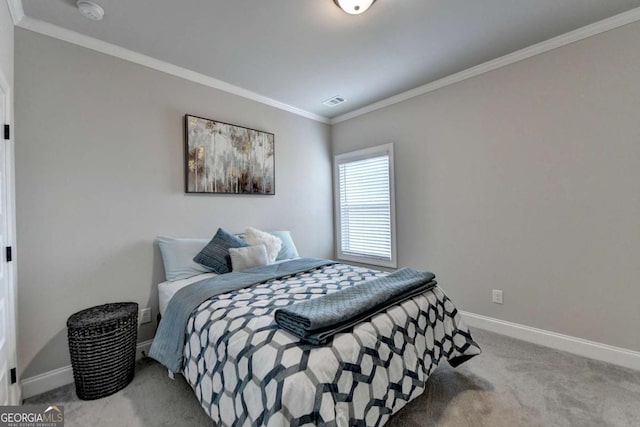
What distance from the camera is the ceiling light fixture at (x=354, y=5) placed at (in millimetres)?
1819

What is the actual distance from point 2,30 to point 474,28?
10.3 feet

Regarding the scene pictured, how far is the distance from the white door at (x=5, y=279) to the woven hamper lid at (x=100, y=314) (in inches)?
11.1

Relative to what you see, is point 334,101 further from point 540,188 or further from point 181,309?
point 181,309

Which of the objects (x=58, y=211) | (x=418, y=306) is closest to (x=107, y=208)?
(x=58, y=211)

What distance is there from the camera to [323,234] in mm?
4059

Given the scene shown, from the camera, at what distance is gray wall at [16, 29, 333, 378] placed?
1.96 m

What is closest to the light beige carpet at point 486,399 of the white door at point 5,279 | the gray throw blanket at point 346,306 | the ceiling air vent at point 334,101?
the white door at point 5,279

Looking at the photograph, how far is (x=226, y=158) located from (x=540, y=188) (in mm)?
3020

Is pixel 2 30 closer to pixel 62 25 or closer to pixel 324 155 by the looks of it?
pixel 62 25

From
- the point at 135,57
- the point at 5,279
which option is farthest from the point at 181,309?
the point at 135,57

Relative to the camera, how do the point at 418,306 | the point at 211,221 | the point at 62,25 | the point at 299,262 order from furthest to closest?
the point at 211,221, the point at 299,262, the point at 62,25, the point at 418,306

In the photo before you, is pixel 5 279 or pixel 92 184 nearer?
pixel 5 279

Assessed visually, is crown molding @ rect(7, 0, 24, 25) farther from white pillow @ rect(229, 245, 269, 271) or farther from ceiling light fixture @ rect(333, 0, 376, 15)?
white pillow @ rect(229, 245, 269, 271)

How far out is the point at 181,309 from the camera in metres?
1.86
